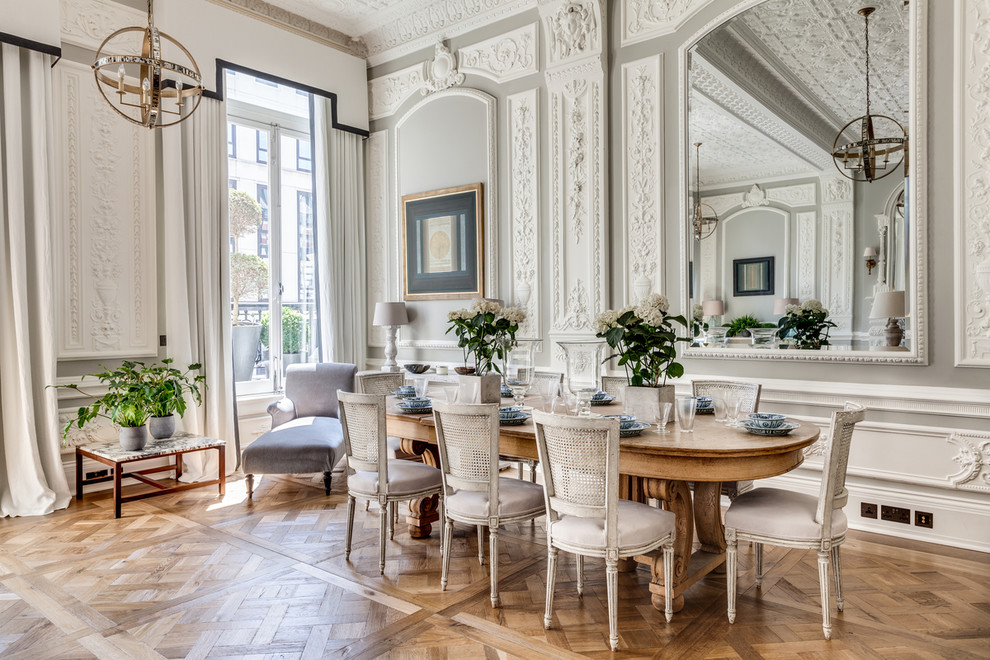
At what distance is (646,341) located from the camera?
9.49 feet

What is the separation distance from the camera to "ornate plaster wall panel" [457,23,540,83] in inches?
203

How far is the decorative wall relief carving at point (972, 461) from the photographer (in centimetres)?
337

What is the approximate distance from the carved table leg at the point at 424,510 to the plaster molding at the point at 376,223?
273 cm

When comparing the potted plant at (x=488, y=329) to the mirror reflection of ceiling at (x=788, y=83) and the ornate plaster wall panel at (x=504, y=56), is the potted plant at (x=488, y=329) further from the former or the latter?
the ornate plaster wall panel at (x=504, y=56)

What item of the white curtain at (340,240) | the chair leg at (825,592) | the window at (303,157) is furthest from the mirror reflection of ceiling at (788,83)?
the window at (303,157)

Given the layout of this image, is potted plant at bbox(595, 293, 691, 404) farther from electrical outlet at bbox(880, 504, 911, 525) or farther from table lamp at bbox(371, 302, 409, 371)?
table lamp at bbox(371, 302, 409, 371)

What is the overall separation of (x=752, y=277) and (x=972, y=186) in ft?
3.95

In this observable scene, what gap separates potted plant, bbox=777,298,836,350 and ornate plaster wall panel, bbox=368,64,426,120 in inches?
149

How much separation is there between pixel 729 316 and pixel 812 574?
167 centimetres

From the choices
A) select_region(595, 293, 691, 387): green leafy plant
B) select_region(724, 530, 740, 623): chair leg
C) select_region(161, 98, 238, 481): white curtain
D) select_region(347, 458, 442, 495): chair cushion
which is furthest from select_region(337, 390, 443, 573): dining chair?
select_region(161, 98, 238, 481): white curtain

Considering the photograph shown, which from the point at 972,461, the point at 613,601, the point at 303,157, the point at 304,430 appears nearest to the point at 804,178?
the point at 972,461

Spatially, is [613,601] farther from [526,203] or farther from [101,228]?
[101,228]

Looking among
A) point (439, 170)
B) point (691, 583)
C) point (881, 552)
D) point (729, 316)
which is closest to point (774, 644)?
point (691, 583)

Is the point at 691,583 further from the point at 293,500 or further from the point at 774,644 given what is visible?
the point at 293,500
